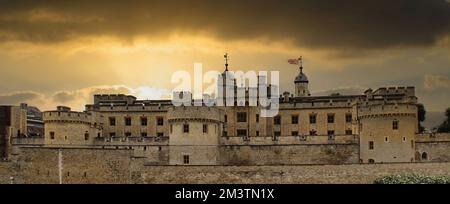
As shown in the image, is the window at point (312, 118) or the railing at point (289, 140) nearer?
the railing at point (289, 140)

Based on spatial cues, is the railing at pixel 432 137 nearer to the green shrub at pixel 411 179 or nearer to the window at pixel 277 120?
the green shrub at pixel 411 179

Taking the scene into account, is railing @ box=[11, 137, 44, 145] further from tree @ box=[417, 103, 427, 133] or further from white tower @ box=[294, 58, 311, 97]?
tree @ box=[417, 103, 427, 133]

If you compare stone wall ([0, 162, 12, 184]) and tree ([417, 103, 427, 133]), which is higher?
tree ([417, 103, 427, 133])

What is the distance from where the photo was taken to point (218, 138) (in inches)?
2060

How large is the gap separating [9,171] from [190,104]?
13196 mm

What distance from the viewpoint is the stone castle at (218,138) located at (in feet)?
154

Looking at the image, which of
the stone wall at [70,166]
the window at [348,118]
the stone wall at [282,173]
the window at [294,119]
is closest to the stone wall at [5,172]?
the stone wall at [70,166]

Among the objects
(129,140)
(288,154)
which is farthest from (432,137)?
(129,140)

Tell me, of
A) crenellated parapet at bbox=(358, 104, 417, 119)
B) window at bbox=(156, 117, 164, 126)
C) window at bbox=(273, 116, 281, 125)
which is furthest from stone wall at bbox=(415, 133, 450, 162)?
window at bbox=(156, 117, 164, 126)

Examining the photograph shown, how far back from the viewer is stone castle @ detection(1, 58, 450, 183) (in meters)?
47.0

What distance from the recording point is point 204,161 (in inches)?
2002

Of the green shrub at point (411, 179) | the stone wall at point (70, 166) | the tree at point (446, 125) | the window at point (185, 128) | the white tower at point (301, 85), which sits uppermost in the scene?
the white tower at point (301, 85)
